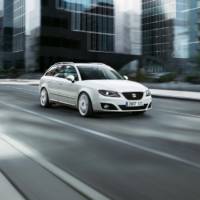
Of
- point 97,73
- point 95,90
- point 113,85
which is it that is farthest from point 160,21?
point 95,90

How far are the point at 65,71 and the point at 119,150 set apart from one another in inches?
278

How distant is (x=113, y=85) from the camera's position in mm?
12180

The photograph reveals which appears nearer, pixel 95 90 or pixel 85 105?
pixel 95 90

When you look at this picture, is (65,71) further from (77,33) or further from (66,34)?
(77,33)

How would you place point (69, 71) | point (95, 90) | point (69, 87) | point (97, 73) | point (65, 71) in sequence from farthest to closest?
point (65, 71)
point (69, 71)
point (97, 73)
point (69, 87)
point (95, 90)

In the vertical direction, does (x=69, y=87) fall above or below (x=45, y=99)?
above

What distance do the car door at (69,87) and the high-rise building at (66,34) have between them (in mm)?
75240

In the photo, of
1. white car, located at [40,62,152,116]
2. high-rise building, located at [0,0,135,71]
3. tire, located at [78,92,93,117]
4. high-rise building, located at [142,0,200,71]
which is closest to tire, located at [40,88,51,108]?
white car, located at [40,62,152,116]

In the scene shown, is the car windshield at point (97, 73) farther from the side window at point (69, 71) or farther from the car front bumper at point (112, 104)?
the car front bumper at point (112, 104)

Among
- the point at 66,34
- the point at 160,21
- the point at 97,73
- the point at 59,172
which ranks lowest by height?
the point at 59,172

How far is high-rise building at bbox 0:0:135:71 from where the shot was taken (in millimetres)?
90812

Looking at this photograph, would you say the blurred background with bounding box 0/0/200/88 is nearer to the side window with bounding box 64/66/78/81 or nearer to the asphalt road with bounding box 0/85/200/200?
the side window with bounding box 64/66/78/81

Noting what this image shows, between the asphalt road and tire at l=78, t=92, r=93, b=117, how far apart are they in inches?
7.8

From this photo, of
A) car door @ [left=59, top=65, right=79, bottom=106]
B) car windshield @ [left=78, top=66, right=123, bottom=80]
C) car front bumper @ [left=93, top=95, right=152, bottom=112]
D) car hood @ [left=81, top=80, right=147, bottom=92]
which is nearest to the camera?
car front bumper @ [left=93, top=95, right=152, bottom=112]
